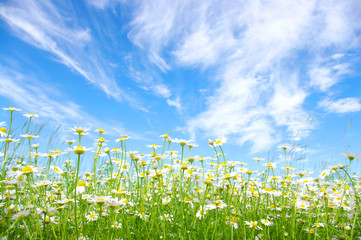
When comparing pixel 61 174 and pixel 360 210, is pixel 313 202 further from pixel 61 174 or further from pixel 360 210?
pixel 61 174

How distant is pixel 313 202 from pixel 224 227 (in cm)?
218

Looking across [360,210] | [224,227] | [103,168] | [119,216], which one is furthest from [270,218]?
[103,168]

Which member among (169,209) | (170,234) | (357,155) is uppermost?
(357,155)

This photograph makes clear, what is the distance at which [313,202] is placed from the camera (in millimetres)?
4531

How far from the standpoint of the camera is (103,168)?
629 cm

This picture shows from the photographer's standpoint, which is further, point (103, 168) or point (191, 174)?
point (103, 168)

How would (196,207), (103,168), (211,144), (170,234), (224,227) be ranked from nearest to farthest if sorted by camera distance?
(170,234)
(224,227)
(211,144)
(196,207)
(103,168)

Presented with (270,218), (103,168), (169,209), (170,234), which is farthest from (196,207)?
(103,168)

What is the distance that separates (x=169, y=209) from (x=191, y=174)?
0.57 meters

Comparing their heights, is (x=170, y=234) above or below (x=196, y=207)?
below

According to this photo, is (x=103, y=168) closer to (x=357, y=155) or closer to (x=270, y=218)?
(x=270, y=218)

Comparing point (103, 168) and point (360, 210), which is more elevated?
point (103, 168)

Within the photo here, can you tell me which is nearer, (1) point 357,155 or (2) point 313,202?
(1) point 357,155

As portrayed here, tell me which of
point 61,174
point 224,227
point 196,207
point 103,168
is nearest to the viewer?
point 224,227
